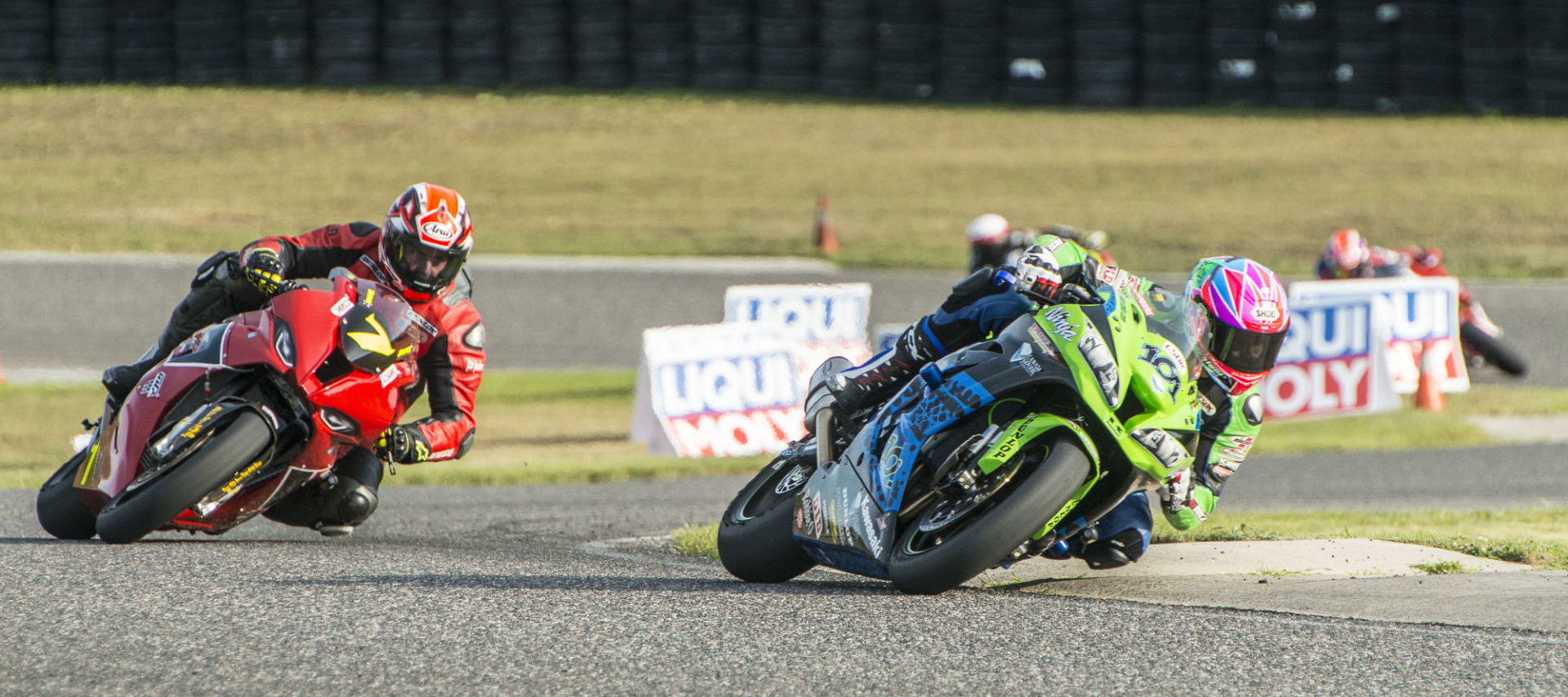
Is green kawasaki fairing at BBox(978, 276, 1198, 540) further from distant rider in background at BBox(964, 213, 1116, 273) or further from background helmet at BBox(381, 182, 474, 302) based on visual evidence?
distant rider in background at BBox(964, 213, 1116, 273)

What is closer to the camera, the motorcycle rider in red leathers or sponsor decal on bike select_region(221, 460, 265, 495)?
sponsor decal on bike select_region(221, 460, 265, 495)

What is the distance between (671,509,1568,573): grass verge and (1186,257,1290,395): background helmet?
1.24 m

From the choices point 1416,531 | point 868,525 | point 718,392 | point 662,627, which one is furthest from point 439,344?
point 718,392

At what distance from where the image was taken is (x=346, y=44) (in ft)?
87.6

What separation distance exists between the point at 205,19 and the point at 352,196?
4045 millimetres

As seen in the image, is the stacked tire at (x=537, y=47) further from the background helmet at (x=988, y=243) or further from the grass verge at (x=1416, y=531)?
the grass verge at (x=1416, y=531)

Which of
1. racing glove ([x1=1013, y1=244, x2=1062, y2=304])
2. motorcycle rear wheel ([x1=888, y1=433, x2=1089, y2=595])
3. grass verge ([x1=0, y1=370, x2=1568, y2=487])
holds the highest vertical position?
racing glove ([x1=1013, y1=244, x2=1062, y2=304])

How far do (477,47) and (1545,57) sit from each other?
17.5 meters

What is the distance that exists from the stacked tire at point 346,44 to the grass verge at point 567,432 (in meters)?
12.9

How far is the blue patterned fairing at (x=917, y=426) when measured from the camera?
198 inches

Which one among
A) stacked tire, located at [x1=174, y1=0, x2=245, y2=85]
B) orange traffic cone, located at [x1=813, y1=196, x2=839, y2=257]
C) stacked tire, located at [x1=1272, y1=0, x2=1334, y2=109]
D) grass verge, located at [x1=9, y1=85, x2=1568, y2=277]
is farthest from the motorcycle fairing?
stacked tire, located at [x1=174, y1=0, x2=245, y2=85]

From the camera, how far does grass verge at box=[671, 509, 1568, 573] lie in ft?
20.5

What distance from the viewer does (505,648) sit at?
164 inches

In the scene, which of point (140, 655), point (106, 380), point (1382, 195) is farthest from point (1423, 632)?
point (1382, 195)
